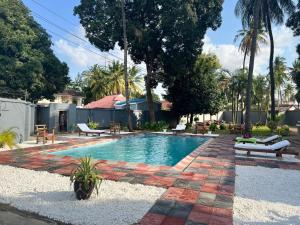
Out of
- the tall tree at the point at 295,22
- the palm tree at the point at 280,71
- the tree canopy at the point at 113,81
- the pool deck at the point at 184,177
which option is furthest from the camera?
the palm tree at the point at 280,71

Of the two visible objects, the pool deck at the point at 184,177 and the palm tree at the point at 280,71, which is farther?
the palm tree at the point at 280,71

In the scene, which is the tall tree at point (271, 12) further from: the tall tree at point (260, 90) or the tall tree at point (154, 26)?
the tall tree at point (260, 90)

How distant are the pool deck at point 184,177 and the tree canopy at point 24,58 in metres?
13.8

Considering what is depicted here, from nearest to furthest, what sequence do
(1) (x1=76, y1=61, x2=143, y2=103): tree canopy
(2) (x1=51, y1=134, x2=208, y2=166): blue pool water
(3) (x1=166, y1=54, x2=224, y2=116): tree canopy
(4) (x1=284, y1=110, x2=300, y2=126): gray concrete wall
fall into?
(2) (x1=51, y1=134, x2=208, y2=166): blue pool water < (3) (x1=166, y1=54, x2=224, y2=116): tree canopy < (4) (x1=284, y1=110, x2=300, y2=126): gray concrete wall < (1) (x1=76, y1=61, x2=143, y2=103): tree canopy

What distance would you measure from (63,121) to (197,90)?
13.6 m

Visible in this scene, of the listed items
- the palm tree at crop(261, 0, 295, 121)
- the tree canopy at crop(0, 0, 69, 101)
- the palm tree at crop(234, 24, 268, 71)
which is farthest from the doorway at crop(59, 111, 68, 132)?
the palm tree at crop(234, 24, 268, 71)

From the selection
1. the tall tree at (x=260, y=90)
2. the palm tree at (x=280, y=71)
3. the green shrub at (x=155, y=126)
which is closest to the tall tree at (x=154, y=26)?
the green shrub at (x=155, y=126)

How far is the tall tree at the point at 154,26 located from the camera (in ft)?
77.5

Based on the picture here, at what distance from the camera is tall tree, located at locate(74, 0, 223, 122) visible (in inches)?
930

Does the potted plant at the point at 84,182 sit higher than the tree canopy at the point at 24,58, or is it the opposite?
the tree canopy at the point at 24,58

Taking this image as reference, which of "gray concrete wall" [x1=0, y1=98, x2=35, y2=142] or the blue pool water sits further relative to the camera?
"gray concrete wall" [x1=0, y1=98, x2=35, y2=142]

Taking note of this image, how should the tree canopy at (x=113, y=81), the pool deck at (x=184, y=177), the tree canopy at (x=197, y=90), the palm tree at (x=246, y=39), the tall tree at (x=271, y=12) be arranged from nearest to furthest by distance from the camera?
the pool deck at (x=184, y=177), the tall tree at (x=271, y=12), the tree canopy at (x=197, y=90), the palm tree at (x=246, y=39), the tree canopy at (x=113, y=81)

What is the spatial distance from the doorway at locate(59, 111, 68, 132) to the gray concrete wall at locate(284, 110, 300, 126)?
29.5 meters

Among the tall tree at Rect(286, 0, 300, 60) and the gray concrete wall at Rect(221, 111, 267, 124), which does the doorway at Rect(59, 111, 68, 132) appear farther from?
the gray concrete wall at Rect(221, 111, 267, 124)
